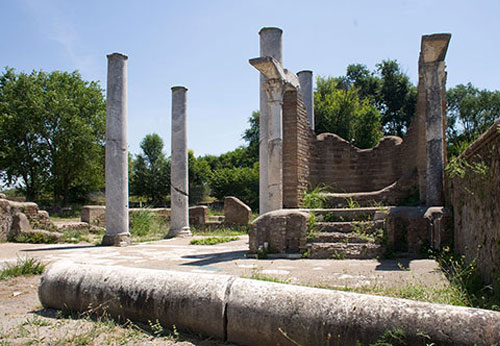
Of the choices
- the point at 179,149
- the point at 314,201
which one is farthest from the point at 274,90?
the point at 179,149

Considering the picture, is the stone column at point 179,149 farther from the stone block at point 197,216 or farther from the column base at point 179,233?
the stone block at point 197,216

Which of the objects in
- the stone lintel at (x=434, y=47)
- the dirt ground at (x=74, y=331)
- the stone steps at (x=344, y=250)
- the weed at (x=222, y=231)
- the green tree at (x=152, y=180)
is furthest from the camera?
the green tree at (x=152, y=180)

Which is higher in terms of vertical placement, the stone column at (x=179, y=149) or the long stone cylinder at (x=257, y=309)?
the stone column at (x=179, y=149)

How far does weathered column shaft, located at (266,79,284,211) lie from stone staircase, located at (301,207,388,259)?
145cm

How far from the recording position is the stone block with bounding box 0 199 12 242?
11953mm

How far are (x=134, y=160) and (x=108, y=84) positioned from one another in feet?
101

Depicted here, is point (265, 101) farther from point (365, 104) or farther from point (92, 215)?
point (365, 104)

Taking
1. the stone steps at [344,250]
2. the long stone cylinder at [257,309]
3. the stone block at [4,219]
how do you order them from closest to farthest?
the long stone cylinder at [257,309] → the stone steps at [344,250] → the stone block at [4,219]

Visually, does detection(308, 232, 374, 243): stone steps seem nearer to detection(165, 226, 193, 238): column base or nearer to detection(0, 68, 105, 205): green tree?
detection(165, 226, 193, 238): column base

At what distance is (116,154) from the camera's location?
11406mm

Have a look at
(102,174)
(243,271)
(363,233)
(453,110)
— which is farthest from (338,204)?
(453,110)

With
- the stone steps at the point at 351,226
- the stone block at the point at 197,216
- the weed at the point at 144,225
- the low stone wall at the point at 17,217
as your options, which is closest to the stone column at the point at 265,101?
the stone steps at the point at 351,226

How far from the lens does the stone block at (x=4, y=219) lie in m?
12.0

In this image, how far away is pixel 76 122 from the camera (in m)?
27.2
